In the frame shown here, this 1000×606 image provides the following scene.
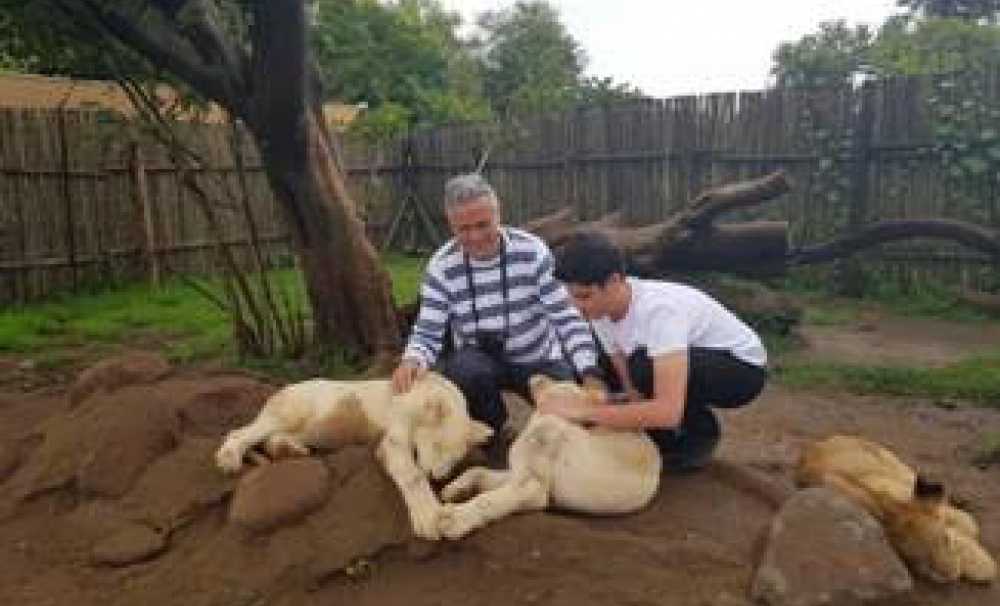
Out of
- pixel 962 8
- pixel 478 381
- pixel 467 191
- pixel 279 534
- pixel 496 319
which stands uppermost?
pixel 962 8

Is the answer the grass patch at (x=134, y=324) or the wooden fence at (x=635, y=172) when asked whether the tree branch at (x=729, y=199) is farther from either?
the wooden fence at (x=635, y=172)

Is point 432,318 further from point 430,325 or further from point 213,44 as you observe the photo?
point 213,44

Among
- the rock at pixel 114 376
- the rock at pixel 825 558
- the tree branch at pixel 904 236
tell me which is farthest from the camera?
the tree branch at pixel 904 236

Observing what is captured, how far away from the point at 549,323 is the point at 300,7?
3090mm

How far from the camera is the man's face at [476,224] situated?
4375 mm

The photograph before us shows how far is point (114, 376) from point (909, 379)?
16.3 feet

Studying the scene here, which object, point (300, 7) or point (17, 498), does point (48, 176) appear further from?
point (17, 498)

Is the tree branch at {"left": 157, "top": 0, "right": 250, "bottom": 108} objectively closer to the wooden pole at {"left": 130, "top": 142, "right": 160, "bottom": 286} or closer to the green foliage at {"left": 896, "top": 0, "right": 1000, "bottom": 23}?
the wooden pole at {"left": 130, "top": 142, "right": 160, "bottom": 286}

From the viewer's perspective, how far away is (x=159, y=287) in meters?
13.9

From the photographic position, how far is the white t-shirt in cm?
398

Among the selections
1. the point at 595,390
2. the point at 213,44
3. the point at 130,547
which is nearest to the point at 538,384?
the point at 595,390

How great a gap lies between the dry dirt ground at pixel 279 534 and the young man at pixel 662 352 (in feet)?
0.80

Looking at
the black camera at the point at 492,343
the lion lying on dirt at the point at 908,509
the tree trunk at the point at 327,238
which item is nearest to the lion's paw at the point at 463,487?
the black camera at the point at 492,343

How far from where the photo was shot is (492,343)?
4742 millimetres
